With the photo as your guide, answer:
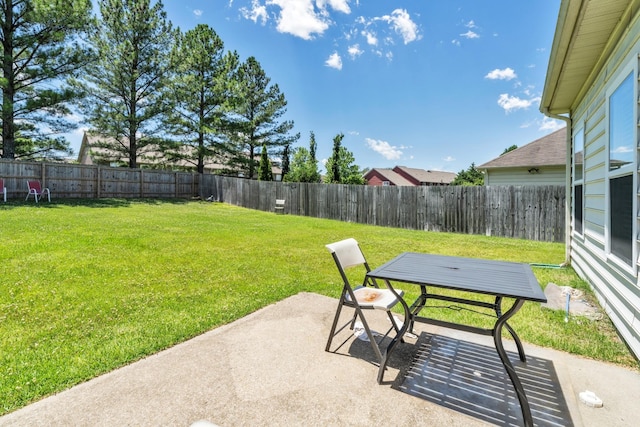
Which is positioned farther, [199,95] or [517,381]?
[199,95]

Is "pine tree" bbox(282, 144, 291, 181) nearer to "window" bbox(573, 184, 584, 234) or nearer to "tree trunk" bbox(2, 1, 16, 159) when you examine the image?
"tree trunk" bbox(2, 1, 16, 159)

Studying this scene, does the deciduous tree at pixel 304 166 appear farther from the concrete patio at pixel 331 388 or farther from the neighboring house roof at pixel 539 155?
the concrete patio at pixel 331 388

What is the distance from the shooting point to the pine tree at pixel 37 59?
13117 millimetres

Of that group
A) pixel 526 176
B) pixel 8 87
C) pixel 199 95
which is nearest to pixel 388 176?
pixel 199 95

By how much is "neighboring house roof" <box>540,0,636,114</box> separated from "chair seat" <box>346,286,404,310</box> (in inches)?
107

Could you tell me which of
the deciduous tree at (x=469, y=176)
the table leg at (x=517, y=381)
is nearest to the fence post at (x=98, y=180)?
the table leg at (x=517, y=381)

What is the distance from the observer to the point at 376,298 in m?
2.51

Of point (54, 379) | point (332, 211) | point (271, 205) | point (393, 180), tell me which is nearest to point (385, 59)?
point (332, 211)

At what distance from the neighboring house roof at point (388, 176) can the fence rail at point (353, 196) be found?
22554mm

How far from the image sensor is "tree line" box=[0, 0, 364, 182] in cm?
1371

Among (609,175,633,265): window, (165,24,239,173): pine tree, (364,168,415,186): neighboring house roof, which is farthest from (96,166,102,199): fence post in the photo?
(364,168,415,186): neighboring house roof

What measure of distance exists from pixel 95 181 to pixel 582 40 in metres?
18.4

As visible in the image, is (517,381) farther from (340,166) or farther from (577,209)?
(340,166)

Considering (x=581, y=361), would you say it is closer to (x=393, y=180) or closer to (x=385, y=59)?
(x=385, y=59)
